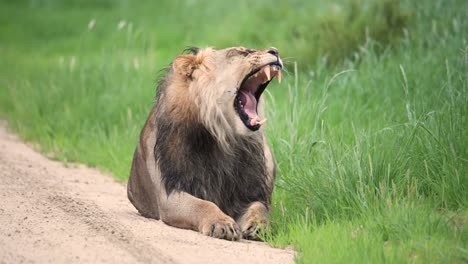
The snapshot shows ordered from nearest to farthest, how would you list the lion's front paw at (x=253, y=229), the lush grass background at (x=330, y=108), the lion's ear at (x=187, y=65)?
1. the lush grass background at (x=330, y=108)
2. the lion's front paw at (x=253, y=229)
3. the lion's ear at (x=187, y=65)

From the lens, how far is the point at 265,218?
19.2 ft

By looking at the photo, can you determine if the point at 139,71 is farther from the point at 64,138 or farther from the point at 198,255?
the point at 198,255

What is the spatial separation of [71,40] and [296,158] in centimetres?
993

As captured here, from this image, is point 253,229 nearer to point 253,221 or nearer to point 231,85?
point 253,221

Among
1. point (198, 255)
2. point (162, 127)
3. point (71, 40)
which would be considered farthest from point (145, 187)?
point (71, 40)

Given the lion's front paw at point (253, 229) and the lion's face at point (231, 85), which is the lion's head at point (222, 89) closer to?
the lion's face at point (231, 85)

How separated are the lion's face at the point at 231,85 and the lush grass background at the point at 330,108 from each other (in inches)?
23.1

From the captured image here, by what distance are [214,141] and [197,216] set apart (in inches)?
20.2

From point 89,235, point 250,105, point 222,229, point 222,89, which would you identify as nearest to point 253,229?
point 222,229

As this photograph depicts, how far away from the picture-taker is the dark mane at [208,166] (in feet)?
19.5

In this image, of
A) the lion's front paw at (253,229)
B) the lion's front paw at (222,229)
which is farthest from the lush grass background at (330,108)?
the lion's front paw at (222,229)

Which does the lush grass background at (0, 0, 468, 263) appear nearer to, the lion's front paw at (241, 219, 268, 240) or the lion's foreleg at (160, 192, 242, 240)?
the lion's front paw at (241, 219, 268, 240)

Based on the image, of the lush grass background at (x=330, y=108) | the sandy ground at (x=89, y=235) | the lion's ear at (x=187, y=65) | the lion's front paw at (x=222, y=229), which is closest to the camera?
the sandy ground at (x=89, y=235)

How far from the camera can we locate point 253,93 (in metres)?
6.03
